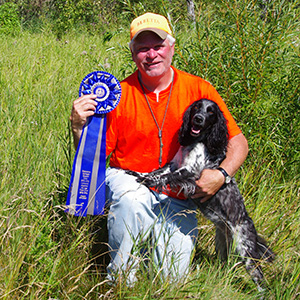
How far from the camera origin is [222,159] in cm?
277

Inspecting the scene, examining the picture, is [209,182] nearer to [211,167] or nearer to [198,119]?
[211,167]

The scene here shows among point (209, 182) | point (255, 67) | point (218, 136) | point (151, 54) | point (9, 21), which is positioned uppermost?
point (9, 21)

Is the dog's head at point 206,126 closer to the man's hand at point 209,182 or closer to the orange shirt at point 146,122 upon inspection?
the orange shirt at point 146,122

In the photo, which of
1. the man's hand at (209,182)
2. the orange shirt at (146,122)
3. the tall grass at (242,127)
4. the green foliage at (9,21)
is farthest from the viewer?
the green foliage at (9,21)

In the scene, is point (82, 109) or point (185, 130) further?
point (185, 130)

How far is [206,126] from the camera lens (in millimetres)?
2664

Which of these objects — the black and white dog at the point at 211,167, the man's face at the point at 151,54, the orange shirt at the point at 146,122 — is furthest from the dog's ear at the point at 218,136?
the man's face at the point at 151,54

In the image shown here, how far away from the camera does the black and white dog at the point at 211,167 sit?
2.62m

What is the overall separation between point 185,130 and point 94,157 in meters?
0.65

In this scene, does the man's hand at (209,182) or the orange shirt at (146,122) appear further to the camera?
the orange shirt at (146,122)

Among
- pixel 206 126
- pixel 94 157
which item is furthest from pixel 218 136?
pixel 94 157

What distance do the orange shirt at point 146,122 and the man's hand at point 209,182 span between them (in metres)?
0.32

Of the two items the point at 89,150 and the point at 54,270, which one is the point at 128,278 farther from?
the point at 89,150

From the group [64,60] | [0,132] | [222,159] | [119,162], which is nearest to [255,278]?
[222,159]
